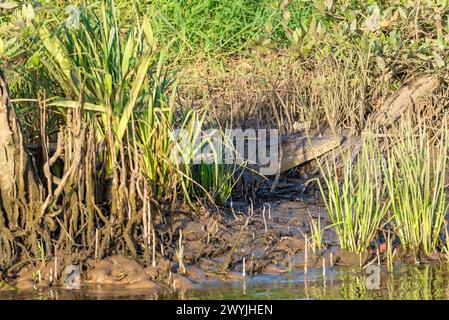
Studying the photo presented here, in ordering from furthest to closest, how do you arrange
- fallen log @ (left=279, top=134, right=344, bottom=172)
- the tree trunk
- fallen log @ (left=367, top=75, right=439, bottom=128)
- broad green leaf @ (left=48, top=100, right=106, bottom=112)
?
fallen log @ (left=367, top=75, right=439, bottom=128) < fallen log @ (left=279, top=134, right=344, bottom=172) < broad green leaf @ (left=48, top=100, right=106, bottom=112) < the tree trunk

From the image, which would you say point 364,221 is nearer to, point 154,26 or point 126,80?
point 126,80

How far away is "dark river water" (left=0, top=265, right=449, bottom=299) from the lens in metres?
5.07

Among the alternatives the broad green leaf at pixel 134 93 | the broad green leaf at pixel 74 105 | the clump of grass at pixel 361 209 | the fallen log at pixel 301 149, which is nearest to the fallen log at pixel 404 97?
the fallen log at pixel 301 149

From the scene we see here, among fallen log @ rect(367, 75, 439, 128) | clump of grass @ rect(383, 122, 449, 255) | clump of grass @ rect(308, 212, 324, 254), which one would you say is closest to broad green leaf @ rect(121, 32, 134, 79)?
clump of grass @ rect(308, 212, 324, 254)

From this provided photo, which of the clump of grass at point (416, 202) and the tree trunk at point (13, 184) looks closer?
the tree trunk at point (13, 184)

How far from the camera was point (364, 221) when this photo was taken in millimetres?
5711

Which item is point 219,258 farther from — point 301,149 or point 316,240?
point 301,149

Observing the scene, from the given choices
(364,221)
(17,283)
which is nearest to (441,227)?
(364,221)

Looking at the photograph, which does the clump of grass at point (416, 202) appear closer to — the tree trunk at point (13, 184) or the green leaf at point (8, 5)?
the tree trunk at point (13, 184)

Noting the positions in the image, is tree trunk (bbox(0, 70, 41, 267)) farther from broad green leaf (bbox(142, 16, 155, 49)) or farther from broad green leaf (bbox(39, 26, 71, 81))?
broad green leaf (bbox(142, 16, 155, 49))

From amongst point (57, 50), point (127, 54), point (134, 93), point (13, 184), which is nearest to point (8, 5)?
point (57, 50)

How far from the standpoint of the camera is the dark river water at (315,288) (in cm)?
507

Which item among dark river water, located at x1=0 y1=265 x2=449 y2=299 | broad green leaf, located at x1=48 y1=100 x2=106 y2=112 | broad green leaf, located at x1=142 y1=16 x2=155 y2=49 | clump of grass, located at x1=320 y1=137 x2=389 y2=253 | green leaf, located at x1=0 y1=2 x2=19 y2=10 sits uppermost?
green leaf, located at x1=0 y1=2 x2=19 y2=10
